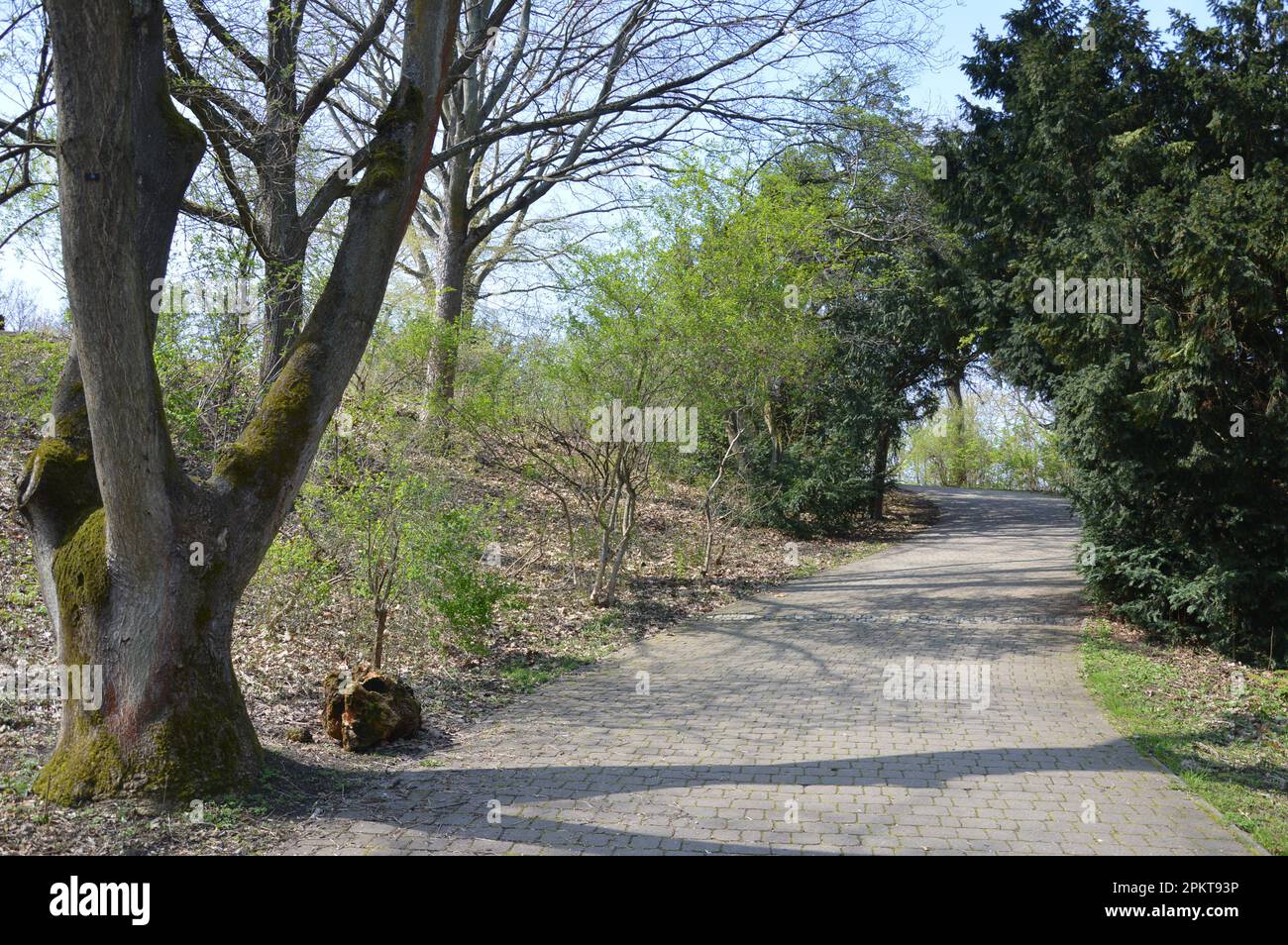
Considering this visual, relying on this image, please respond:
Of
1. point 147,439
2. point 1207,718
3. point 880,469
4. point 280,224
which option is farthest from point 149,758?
point 880,469

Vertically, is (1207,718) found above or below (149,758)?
below

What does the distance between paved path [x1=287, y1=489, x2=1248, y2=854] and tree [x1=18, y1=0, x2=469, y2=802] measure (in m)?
1.24

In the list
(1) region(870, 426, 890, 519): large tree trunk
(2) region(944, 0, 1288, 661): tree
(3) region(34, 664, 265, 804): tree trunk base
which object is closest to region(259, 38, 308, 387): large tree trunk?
(3) region(34, 664, 265, 804): tree trunk base

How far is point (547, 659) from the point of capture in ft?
33.0

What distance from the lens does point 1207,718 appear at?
28.1ft

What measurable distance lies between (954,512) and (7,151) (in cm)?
2438

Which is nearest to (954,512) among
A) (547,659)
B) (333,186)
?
(547,659)

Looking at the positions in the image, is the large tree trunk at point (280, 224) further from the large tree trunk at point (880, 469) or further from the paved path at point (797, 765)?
the large tree trunk at point (880, 469)

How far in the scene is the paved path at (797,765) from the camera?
523 cm

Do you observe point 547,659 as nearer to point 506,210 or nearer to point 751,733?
point 751,733

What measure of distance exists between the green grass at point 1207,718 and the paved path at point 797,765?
0.90 feet

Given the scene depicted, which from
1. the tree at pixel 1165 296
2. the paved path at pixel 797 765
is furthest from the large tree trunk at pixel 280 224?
the tree at pixel 1165 296

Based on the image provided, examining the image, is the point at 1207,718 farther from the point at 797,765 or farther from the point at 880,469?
the point at 880,469

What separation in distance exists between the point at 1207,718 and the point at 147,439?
9.53m
